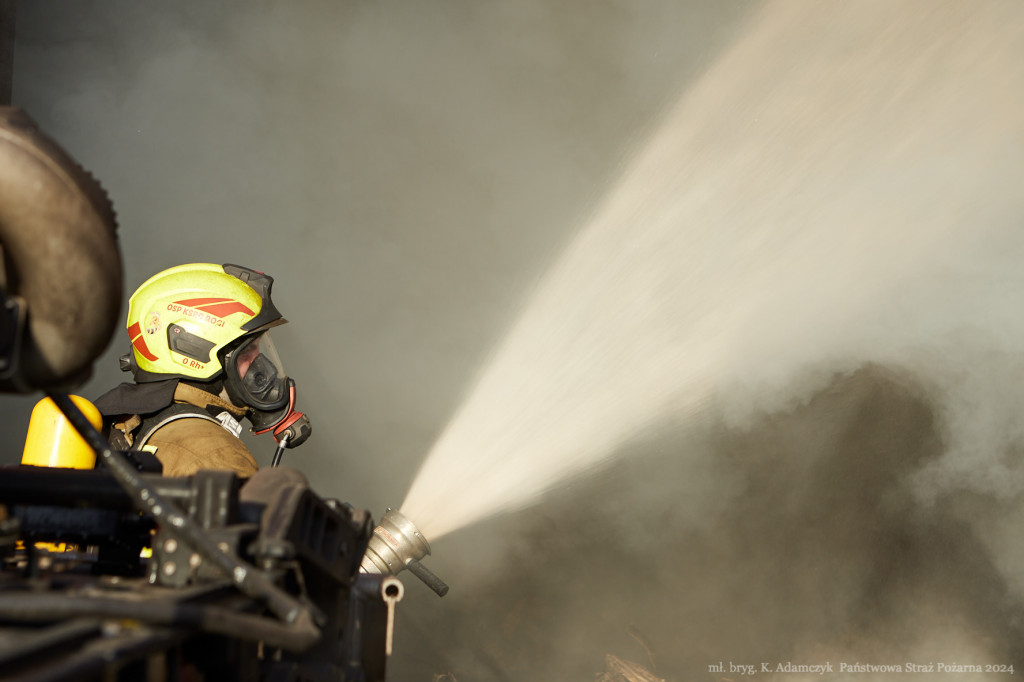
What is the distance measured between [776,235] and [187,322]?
14.6 feet

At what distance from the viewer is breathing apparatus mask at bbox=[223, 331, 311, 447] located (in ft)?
13.2

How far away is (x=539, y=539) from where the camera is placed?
6.26 meters

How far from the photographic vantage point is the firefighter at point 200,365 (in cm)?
364

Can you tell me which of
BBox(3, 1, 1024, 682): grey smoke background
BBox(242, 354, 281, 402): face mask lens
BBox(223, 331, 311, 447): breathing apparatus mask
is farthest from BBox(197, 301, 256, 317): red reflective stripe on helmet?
BBox(3, 1, 1024, 682): grey smoke background

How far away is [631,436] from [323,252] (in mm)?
2880

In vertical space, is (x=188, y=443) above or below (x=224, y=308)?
below

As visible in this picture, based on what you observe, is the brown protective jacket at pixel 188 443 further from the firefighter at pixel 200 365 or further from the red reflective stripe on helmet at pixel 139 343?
the red reflective stripe on helmet at pixel 139 343

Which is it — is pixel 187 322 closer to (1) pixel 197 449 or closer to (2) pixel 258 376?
(2) pixel 258 376

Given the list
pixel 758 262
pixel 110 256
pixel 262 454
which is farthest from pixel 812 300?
pixel 110 256

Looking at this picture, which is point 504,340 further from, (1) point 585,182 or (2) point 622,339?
(1) point 585,182

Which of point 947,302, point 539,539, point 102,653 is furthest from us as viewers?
point 539,539

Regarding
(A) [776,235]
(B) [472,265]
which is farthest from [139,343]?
(A) [776,235]

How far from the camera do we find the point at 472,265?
657 cm

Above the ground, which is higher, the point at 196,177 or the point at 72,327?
the point at 196,177
